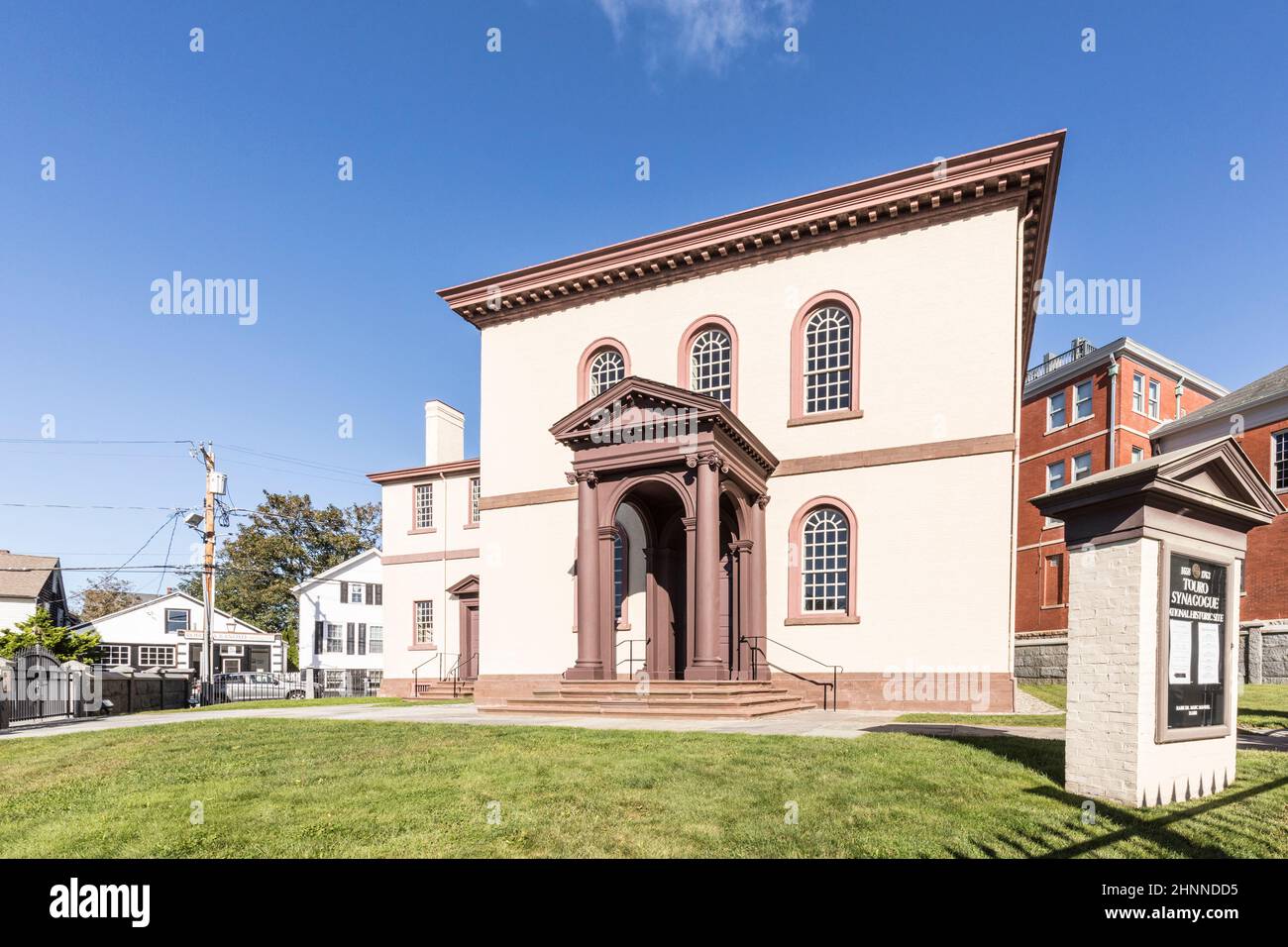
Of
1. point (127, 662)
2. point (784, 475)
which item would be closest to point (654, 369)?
point (784, 475)

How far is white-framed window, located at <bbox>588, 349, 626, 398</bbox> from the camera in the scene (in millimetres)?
21000

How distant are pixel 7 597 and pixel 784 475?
170 ft

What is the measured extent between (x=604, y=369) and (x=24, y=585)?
155 ft

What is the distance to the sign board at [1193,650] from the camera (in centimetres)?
643

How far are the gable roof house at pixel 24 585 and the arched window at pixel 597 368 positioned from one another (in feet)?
133

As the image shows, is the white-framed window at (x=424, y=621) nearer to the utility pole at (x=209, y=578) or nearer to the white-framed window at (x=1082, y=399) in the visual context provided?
the utility pole at (x=209, y=578)

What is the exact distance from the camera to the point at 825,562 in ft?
58.2

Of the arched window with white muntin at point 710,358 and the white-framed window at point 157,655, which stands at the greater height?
the arched window with white muntin at point 710,358

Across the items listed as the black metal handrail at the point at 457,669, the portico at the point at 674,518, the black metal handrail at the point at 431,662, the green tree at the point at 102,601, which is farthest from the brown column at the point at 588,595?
the green tree at the point at 102,601

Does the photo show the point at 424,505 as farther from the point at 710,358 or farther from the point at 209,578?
the point at 710,358

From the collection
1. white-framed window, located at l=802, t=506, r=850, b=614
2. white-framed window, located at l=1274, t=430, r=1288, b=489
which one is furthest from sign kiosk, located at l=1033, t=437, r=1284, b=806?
white-framed window, located at l=1274, t=430, r=1288, b=489

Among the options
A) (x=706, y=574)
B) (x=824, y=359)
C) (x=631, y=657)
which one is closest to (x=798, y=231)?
(x=824, y=359)

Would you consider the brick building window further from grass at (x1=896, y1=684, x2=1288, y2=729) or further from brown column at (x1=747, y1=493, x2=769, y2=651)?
brown column at (x1=747, y1=493, x2=769, y2=651)

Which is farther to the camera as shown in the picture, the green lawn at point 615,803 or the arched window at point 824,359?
the arched window at point 824,359
